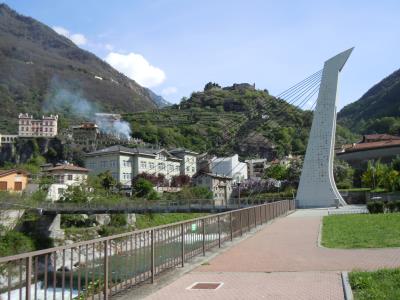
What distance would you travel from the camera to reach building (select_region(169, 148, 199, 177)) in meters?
101

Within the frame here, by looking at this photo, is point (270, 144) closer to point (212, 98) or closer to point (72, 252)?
point (212, 98)

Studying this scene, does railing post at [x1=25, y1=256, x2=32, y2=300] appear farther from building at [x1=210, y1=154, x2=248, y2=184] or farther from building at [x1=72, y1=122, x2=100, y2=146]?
building at [x1=72, y1=122, x2=100, y2=146]

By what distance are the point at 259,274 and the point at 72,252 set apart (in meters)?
4.17

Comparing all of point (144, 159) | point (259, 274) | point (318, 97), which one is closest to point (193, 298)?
point (259, 274)

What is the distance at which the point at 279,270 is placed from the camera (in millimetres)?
9891

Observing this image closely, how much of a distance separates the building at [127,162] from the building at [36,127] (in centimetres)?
4681

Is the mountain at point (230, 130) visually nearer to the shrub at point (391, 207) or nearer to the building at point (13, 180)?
the building at point (13, 180)

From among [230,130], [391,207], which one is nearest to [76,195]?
[391,207]

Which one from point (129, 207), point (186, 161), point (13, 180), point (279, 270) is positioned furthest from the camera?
point (186, 161)

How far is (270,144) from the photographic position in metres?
139

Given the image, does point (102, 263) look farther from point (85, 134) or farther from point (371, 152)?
point (85, 134)

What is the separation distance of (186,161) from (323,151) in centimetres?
5525

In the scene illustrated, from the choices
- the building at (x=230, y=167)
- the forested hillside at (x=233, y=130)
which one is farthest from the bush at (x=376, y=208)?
the forested hillside at (x=233, y=130)

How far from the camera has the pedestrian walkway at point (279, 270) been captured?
7605 millimetres
